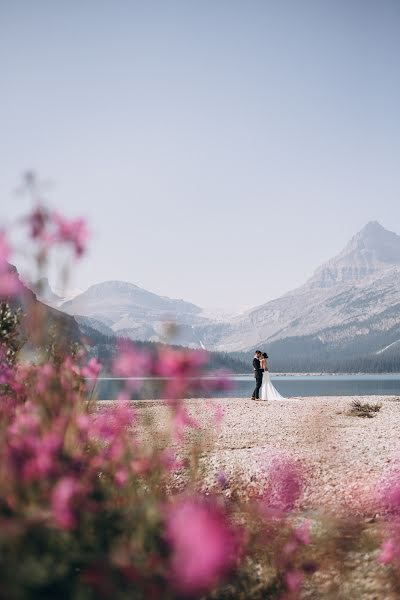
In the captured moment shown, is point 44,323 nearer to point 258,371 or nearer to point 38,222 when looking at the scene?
point 38,222

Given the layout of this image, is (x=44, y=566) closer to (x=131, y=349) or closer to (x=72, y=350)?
(x=131, y=349)

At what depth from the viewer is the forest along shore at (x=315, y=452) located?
822 centimetres

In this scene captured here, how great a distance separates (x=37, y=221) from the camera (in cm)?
368

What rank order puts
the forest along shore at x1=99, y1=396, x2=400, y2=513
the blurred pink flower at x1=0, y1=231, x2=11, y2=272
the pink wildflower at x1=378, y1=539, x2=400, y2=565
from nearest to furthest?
the blurred pink flower at x1=0, y1=231, x2=11, y2=272
the pink wildflower at x1=378, y1=539, x2=400, y2=565
the forest along shore at x1=99, y1=396, x2=400, y2=513

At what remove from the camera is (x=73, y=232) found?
362 cm

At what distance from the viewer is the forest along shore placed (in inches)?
324

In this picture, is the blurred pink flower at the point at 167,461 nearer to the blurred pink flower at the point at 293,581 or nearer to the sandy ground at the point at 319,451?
the sandy ground at the point at 319,451

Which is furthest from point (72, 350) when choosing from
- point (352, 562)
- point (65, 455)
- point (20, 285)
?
point (352, 562)

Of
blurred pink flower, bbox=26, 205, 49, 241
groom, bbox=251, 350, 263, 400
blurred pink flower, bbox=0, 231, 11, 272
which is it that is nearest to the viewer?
blurred pink flower, bbox=0, 231, 11, 272

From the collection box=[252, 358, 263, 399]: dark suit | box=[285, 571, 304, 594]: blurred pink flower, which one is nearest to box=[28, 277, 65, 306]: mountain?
box=[285, 571, 304, 594]: blurred pink flower

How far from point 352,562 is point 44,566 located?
11.9ft

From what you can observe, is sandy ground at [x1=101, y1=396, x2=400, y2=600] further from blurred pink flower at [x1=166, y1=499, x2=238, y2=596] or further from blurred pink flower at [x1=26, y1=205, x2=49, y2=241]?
blurred pink flower at [x1=26, y1=205, x2=49, y2=241]

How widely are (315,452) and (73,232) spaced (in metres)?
9.26

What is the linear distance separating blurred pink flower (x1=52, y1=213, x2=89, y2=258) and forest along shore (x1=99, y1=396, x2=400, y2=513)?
138 cm
